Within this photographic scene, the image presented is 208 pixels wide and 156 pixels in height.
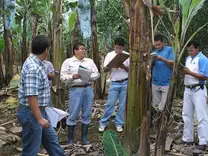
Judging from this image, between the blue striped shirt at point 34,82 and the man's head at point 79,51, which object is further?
the man's head at point 79,51

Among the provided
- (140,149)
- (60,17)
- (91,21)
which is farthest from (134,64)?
(91,21)

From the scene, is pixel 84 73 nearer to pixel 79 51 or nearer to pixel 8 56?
pixel 79 51

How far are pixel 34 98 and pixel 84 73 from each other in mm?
1713

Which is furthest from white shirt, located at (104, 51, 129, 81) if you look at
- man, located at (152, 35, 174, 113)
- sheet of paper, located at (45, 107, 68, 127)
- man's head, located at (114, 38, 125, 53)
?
sheet of paper, located at (45, 107, 68, 127)

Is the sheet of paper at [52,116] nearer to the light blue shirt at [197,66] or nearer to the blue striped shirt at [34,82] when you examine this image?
the blue striped shirt at [34,82]

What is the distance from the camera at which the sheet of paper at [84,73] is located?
5.01 meters

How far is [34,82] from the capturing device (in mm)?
3461

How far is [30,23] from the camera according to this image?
1241 centimetres

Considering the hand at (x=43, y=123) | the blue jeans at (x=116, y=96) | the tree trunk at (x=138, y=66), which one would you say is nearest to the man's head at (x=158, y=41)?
the blue jeans at (x=116, y=96)

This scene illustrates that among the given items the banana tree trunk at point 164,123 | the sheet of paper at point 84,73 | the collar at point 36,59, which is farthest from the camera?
the sheet of paper at point 84,73

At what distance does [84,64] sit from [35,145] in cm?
194

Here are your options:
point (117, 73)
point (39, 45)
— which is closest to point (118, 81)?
point (117, 73)

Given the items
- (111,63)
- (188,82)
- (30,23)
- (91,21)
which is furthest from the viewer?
(30,23)

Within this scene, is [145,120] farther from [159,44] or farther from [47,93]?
[159,44]
